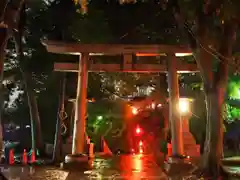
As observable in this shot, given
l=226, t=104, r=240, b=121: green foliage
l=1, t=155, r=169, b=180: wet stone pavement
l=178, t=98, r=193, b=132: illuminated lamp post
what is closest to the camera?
l=1, t=155, r=169, b=180: wet stone pavement

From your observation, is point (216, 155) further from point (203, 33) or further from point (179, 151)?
point (203, 33)

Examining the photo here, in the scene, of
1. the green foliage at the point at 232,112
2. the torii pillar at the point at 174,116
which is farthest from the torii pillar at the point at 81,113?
the green foliage at the point at 232,112

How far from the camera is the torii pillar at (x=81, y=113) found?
15500 millimetres

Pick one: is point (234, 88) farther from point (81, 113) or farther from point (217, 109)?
point (81, 113)

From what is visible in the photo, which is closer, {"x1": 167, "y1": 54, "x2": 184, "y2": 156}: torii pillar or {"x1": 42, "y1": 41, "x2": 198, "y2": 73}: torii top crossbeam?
A: {"x1": 167, "y1": 54, "x2": 184, "y2": 156}: torii pillar

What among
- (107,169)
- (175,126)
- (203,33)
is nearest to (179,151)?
(175,126)

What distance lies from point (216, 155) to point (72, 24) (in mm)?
10960

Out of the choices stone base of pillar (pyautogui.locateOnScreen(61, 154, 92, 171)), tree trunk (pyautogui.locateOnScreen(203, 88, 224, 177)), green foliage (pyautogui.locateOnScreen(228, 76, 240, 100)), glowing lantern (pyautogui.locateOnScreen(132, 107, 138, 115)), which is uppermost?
green foliage (pyautogui.locateOnScreen(228, 76, 240, 100))

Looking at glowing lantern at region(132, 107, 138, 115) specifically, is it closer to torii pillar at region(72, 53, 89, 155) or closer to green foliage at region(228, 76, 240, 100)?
green foliage at region(228, 76, 240, 100)

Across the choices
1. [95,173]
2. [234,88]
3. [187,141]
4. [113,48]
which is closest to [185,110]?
[187,141]

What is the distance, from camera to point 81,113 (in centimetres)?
1570

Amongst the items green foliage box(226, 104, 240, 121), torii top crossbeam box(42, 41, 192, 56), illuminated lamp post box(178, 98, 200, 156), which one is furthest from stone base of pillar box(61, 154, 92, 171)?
green foliage box(226, 104, 240, 121)

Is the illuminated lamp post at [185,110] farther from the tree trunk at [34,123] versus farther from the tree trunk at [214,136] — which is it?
the tree trunk at [34,123]

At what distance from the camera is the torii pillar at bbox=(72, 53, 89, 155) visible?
15.5m
